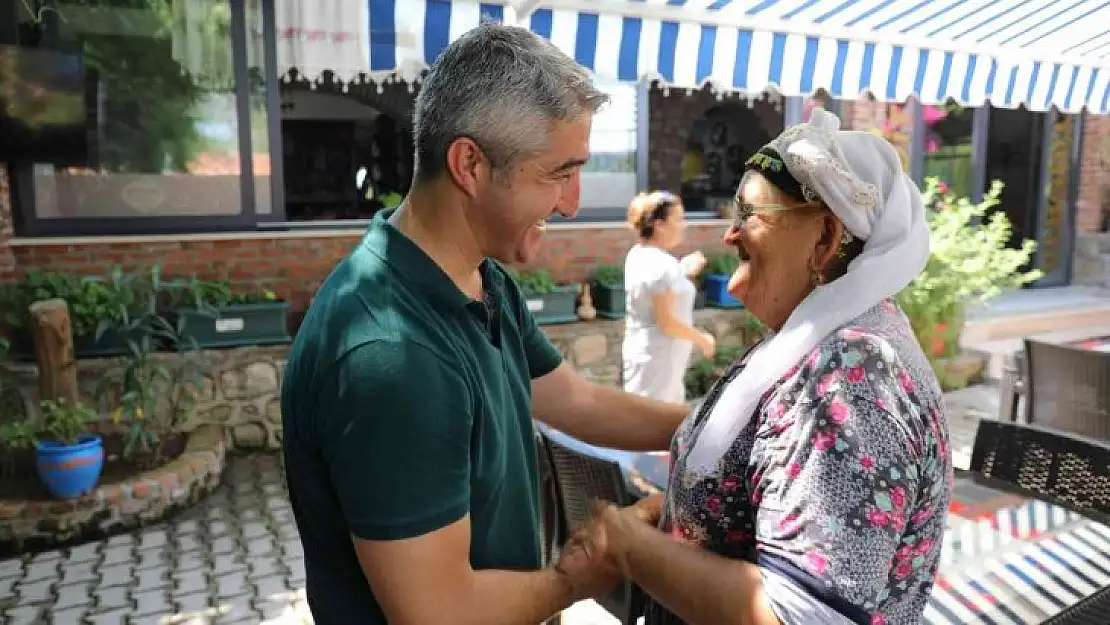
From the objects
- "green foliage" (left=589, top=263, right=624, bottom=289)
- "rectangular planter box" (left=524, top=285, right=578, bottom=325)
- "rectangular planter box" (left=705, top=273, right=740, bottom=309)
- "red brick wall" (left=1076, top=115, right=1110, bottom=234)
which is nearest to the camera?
"rectangular planter box" (left=524, top=285, right=578, bottom=325)

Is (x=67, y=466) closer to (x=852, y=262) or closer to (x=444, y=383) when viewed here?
(x=444, y=383)

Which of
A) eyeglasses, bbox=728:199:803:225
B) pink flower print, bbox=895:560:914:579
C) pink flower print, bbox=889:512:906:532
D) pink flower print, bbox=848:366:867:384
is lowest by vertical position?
pink flower print, bbox=895:560:914:579

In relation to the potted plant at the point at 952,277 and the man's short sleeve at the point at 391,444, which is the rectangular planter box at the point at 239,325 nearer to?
the man's short sleeve at the point at 391,444

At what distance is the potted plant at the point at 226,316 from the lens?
5.11m

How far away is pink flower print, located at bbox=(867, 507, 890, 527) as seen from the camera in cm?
106

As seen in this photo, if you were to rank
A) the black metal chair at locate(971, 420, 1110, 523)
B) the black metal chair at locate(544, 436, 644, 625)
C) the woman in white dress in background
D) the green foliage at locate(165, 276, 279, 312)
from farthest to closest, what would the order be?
the green foliage at locate(165, 276, 279, 312) → the woman in white dress in background → the black metal chair at locate(971, 420, 1110, 523) → the black metal chair at locate(544, 436, 644, 625)

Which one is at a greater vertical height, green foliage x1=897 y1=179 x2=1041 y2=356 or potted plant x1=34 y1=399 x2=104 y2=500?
green foliage x1=897 y1=179 x2=1041 y2=356

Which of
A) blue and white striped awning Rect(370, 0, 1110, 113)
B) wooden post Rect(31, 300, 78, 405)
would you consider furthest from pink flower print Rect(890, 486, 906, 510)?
wooden post Rect(31, 300, 78, 405)

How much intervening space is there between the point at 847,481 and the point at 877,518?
2.4 inches

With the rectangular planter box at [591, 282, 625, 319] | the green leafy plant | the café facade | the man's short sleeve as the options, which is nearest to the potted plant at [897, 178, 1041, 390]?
the café facade

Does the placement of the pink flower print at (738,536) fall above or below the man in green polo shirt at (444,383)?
below

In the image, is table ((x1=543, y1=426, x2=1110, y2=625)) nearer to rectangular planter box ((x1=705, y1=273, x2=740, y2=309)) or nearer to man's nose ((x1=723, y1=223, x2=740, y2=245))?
man's nose ((x1=723, y1=223, x2=740, y2=245))

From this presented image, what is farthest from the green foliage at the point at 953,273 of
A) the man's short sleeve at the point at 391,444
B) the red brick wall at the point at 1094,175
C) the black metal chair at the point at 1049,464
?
the man's short sleeve at the point at 391,444

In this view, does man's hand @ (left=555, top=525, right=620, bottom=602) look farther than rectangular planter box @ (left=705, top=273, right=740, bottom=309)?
No
